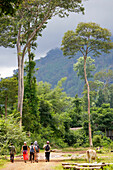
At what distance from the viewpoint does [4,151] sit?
16.8 meters

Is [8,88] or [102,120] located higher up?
→ [8,88]

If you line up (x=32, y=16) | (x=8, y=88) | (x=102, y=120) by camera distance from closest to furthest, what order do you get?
(x=32, y=16)
(x=8, y=88)
(x=102, y=120)

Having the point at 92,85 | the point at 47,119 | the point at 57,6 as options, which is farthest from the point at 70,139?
the point at 92,85

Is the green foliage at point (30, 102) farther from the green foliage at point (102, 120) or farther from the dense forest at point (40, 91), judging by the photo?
the green foliage at point (102, 120)

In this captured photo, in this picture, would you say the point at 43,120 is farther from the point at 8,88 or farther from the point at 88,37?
the point at 88,37

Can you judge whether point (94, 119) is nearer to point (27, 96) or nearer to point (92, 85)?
point (27, 96)

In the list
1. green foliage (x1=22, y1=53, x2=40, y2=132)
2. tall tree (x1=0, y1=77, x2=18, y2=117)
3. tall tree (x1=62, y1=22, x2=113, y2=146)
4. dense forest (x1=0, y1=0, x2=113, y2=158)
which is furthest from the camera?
tall tree (x1=0, y1=77, x2=18, y2=117)

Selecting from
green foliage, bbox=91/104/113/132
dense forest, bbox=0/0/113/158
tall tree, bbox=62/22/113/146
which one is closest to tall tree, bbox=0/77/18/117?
dense forest, bbox=0/0/113/158

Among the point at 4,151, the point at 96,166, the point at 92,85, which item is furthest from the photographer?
the point at 92,85

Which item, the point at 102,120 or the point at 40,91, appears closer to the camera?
the point at 40,91

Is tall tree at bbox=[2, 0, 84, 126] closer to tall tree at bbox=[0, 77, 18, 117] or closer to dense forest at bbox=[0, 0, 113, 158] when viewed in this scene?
Result: dense forest at bbox=[0, 0, 113, 158]

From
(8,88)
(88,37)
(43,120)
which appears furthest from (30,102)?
(88,37)

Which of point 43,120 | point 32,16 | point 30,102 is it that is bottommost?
point 43,120

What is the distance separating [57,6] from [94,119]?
19.1m
